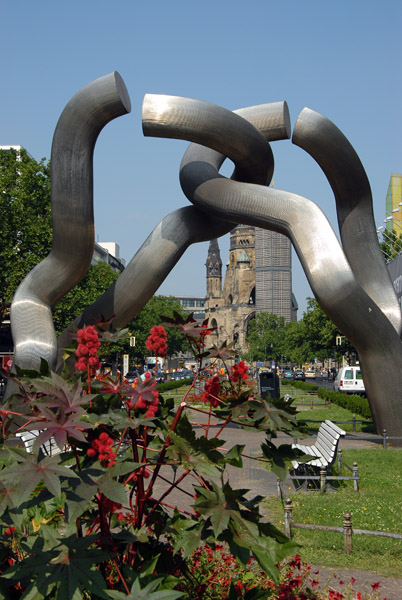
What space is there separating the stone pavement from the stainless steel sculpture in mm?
2763

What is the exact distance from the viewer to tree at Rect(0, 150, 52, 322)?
108 ft

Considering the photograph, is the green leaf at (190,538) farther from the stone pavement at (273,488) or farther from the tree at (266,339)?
the tree at (266,339)

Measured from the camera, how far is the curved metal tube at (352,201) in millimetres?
14211

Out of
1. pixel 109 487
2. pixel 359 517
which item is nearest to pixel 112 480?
pixel 109 487

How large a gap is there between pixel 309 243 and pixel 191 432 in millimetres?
10337

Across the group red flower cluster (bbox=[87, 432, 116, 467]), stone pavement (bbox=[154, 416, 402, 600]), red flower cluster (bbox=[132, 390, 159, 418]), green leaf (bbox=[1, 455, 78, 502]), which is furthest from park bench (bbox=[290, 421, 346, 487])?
green leaf (bbox=[1, 455, 78, 502])

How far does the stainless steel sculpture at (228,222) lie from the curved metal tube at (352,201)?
2 centimetres

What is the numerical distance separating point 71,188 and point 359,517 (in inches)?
328

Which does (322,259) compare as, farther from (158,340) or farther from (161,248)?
(158,340)

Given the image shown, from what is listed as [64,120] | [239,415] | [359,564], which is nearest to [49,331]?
[64,120]

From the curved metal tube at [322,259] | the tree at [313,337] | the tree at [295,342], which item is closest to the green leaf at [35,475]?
the curved metal tube at [322,259]

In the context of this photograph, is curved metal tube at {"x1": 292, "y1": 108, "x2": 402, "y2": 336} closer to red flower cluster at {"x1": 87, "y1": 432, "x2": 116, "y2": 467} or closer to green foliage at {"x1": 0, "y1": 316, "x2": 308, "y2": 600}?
green foliage at {"x1": 0, "y1": 316, "x2": 308, "y2": 600}

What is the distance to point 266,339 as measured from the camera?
93.6 meters

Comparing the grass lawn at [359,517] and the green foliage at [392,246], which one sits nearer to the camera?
the grass lawn at [359,517]
